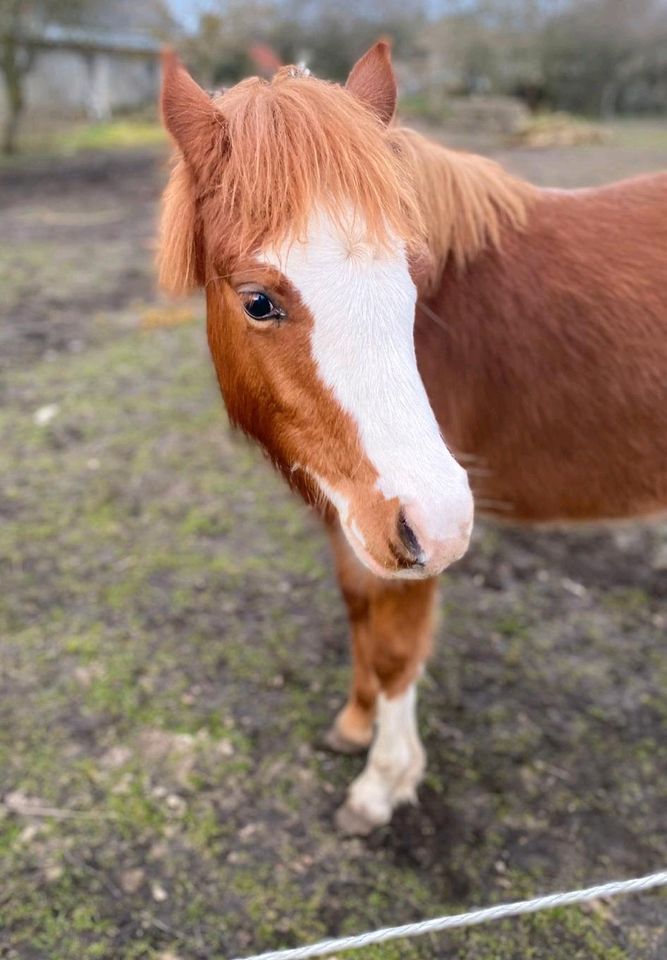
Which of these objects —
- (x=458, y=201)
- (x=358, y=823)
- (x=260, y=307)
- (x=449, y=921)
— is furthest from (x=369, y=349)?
(x=358, y=823)

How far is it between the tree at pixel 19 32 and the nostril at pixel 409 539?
15588 mm

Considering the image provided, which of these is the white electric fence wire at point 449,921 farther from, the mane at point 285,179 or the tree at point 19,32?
the tree at point 19,32

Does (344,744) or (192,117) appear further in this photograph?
(344,744)

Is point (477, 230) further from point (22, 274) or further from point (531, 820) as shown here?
point (22, 274)

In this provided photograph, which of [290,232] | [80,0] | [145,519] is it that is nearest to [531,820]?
[290,232]

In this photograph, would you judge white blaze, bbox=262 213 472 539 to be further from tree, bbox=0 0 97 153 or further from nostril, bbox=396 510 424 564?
tree, bbox=0 0 97 153

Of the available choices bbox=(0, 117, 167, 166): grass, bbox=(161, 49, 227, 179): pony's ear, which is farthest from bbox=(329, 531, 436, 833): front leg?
bbox=(0, 117, 167, 166): grass

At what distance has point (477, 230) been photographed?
1981 millimetres

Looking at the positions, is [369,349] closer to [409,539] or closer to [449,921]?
[409,539]

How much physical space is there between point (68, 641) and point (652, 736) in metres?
2.44

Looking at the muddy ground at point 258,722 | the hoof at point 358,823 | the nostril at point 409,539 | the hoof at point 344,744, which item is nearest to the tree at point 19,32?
the muddy ground at point 258,722

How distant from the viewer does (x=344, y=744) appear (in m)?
2.70

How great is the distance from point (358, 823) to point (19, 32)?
16.1 metres

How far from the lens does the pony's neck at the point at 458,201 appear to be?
1.86 meters
